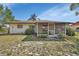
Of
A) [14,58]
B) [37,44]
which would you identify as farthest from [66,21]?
[14,58]

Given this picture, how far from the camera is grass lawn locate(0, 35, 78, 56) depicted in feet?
24.8

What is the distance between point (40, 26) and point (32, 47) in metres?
0.40

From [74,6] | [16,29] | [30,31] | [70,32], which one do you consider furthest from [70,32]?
[16,29]

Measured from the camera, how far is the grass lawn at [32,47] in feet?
24.8

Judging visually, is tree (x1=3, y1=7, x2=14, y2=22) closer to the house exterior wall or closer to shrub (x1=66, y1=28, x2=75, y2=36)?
the house exterior wall

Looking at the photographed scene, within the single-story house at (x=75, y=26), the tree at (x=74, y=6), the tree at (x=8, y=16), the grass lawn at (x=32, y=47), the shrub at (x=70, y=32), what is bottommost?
the grass lawn at (x=32, y=47)

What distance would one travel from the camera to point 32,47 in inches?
298

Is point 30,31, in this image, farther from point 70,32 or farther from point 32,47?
point 70,32

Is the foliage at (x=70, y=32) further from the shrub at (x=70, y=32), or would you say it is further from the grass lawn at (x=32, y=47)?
the grass lawn at (x=32, y=47)

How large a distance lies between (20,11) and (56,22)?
67 centimetres

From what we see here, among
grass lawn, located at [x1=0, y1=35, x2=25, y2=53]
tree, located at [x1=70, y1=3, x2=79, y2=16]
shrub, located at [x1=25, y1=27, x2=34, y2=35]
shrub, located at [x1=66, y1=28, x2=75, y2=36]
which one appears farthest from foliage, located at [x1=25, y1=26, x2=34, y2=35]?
tree, located at [x1=70, y1=3, x2=79, y2=16]

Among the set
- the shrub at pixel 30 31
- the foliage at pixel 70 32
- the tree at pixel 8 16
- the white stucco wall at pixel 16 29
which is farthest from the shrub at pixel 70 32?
the tree at pixel 8 16

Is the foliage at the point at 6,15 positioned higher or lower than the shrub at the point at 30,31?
higher

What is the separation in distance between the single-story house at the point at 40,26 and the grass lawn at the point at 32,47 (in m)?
0.13
